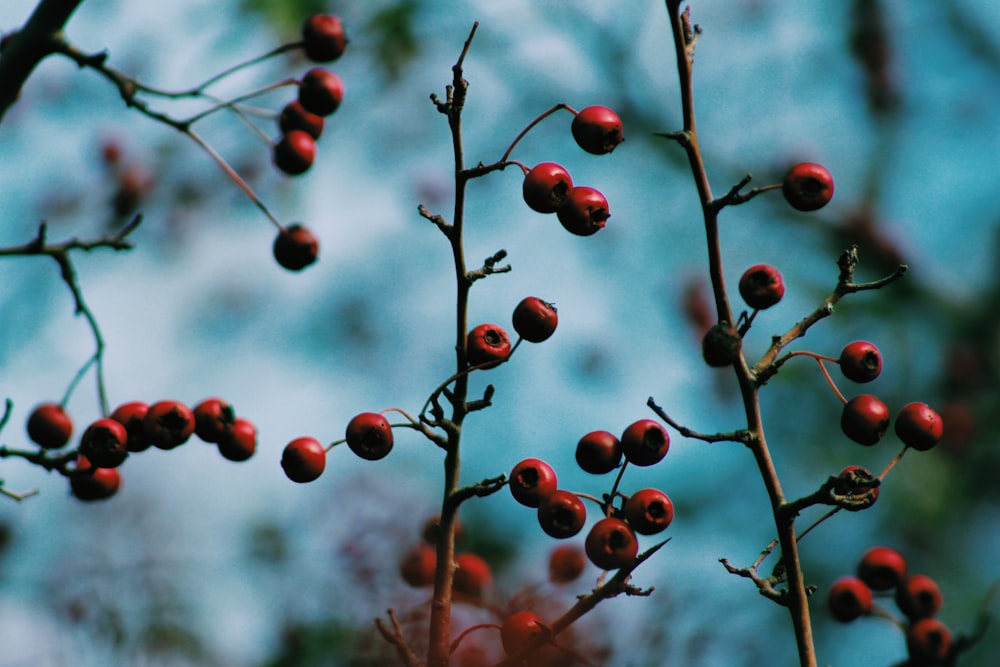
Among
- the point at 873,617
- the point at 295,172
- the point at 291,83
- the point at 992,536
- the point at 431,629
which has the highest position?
the point at 992,536

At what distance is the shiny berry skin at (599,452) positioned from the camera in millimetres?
2170

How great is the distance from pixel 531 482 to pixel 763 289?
0.66 metres

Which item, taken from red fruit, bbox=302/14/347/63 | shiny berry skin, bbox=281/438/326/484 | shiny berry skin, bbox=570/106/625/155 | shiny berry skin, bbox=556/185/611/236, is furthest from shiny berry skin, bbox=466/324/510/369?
red fruit, bbox=302/14/347/63

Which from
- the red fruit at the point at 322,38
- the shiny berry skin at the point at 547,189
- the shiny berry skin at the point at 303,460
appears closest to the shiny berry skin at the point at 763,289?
the shiny berry skin at the point at 547,189

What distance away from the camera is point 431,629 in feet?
6.05

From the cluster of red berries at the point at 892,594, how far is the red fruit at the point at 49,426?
90.4 inches

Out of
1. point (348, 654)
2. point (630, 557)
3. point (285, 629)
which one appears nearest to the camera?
point (630, 557)

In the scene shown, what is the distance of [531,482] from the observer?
2.10 meters

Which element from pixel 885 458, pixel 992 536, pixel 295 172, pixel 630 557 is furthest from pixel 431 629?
pixel 992 536

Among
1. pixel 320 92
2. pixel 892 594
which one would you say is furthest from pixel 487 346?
pixel 892 594

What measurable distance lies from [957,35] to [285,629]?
8510 mm

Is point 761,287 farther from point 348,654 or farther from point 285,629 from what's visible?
point 285,629

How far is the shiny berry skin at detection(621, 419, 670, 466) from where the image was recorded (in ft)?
6.79

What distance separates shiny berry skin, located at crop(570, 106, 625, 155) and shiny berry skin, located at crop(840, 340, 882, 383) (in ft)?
2.57
